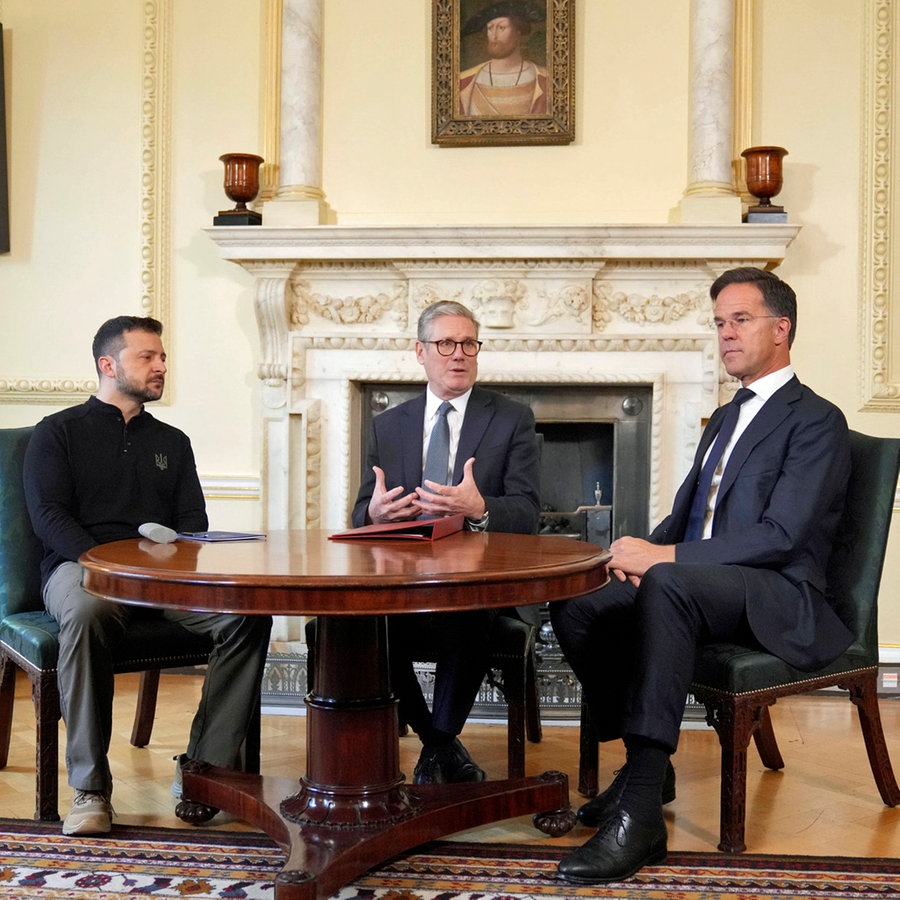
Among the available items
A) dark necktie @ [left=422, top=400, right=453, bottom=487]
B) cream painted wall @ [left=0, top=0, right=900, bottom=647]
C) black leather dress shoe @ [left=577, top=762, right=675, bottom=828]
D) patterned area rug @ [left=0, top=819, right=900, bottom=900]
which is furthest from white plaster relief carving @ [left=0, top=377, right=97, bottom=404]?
black leather dress shoe @ [left=577, top=762, right=675, bottom=828]

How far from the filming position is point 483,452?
9.72 feet

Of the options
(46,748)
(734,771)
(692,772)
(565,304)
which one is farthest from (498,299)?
(46,748)

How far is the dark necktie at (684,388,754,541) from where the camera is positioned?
8.82 ft

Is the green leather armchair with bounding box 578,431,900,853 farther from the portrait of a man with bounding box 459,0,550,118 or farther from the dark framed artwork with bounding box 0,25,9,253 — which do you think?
the dark framed artwork with bounding box 0,25,9,253

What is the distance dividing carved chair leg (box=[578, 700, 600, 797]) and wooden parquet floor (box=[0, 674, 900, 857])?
0.04 meters

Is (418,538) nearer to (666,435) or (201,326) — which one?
(666,435)

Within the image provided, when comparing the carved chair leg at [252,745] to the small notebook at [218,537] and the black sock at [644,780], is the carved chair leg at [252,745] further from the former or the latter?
the black sock at [644,780]

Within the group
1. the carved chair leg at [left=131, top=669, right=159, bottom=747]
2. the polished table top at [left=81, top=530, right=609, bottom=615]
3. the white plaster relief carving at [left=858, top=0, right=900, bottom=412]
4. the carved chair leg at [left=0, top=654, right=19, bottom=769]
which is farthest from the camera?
the white plaster relief carving at [left=858, top=0, right=900, bottom=412]

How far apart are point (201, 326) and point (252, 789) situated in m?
2.48

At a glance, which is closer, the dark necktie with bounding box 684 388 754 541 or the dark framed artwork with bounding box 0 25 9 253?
the dark necktie with bounding box 684 388 754 541

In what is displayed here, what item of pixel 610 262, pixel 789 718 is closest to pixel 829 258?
pixel 610 262

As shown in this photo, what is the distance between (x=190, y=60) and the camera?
175 inches


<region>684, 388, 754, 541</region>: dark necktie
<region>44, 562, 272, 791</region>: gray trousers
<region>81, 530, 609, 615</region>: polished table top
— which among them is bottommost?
<region>44, 562, 272, 791</region>: gray trousers

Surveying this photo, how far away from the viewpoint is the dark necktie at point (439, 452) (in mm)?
2953
